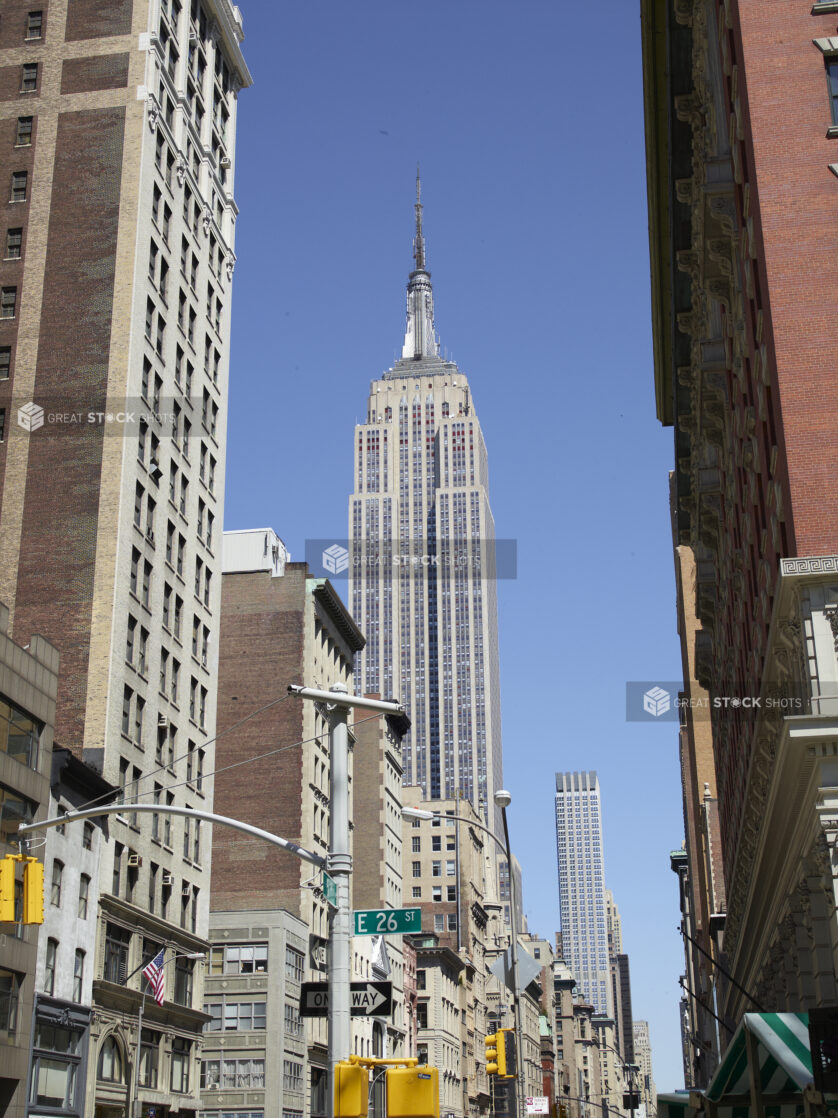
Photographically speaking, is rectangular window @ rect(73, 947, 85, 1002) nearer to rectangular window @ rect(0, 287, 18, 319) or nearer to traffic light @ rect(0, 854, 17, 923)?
traffic light @ rect(0, 854, 17, 923)

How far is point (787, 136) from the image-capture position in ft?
85.5

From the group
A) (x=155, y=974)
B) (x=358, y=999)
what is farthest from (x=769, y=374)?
(x=155, y=974)

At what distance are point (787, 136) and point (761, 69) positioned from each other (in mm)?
1599

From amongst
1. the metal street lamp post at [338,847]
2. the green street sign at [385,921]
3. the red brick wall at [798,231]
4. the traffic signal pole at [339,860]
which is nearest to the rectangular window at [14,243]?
the red brick wall at [798,231]

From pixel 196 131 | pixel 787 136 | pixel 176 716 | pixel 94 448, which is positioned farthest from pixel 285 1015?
pixel 787 136

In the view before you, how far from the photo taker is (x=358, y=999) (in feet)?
65.0

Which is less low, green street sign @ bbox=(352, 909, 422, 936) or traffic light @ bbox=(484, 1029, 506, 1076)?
green street sign @ bbox=(352, 909, 422, 936)

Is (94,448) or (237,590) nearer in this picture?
(94,448)

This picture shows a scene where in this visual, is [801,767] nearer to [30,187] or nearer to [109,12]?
[30,187]

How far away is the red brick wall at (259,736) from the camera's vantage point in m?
79.6

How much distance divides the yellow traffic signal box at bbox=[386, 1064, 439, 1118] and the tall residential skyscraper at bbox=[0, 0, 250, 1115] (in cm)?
3211

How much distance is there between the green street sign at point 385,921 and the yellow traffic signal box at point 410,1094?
419cm

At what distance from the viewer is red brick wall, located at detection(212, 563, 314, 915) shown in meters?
79.6

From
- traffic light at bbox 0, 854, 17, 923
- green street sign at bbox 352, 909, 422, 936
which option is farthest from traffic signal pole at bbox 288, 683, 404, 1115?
traffic light at bbox 0, 854, 17, 923
